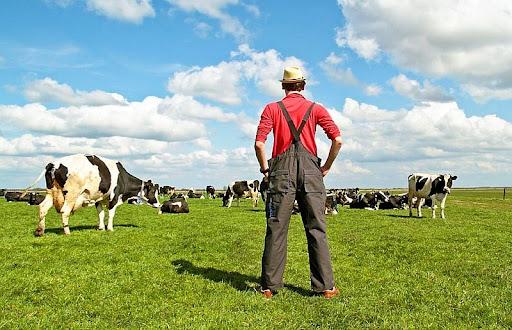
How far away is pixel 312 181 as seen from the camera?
7.96 m

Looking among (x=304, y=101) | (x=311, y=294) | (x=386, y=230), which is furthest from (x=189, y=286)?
(x=386, y=230)

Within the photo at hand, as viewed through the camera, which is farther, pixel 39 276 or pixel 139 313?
pixel 39 276

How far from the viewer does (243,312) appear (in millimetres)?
7051

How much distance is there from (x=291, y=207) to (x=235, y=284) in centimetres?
220

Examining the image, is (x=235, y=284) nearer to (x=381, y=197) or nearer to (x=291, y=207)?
(x=291, y=207)

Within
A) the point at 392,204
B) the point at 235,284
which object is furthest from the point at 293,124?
the point at 392,204

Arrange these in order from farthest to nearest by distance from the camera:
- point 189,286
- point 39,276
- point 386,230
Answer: point 386,230, point 39,276, point 189,286

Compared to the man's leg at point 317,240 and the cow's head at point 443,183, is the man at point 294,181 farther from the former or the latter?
the cow's head at point 443,183

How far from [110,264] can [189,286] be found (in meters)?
3.16

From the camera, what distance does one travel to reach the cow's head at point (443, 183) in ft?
92.1

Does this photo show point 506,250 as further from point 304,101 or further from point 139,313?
point 139,313

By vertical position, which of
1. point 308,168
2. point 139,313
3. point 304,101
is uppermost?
point 304,101

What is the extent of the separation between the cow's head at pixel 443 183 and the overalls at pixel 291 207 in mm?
22460

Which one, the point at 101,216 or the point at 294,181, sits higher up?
the point at 294,181
